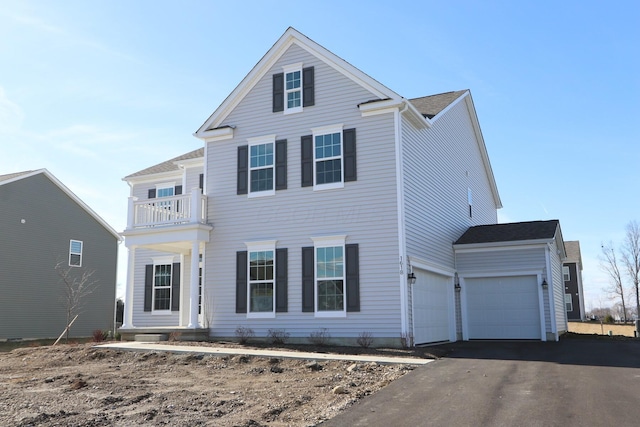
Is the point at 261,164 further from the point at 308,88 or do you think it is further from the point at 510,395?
the point at 510,395

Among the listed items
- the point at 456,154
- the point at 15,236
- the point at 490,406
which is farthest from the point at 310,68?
the point at 15,236

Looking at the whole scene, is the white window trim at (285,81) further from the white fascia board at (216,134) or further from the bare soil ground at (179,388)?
the bare soil ground at (179,388)

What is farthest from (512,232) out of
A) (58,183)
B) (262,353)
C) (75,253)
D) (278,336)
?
(58,183)

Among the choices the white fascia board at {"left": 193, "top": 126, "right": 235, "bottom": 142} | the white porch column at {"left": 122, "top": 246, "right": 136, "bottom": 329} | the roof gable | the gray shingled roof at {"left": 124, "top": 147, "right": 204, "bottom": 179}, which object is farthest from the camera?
the roof gable

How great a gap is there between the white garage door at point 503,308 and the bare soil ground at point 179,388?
21.3 ft

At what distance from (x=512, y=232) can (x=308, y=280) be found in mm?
8372

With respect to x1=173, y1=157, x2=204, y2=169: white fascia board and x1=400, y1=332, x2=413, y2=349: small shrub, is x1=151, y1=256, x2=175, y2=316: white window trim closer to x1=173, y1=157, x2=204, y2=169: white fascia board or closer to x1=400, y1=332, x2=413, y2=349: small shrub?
x1=173, y1=157, x2=204, y2=169: white fascia board

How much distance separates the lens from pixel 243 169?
18203 millimetres

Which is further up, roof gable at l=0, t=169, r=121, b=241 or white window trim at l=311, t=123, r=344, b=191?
roof gable at l=0, t=169, r=121, b=241

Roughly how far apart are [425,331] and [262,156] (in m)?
7.26

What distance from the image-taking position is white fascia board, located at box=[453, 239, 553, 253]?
1948 centimetres

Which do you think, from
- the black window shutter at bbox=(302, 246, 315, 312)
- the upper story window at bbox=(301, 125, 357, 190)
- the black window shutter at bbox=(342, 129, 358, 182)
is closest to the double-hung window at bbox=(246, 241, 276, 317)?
the black window shutter at bbox=(302, 246, 315, 312)

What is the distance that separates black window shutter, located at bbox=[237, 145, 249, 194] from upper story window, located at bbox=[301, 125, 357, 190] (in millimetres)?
2026

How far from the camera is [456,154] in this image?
73.4ft
